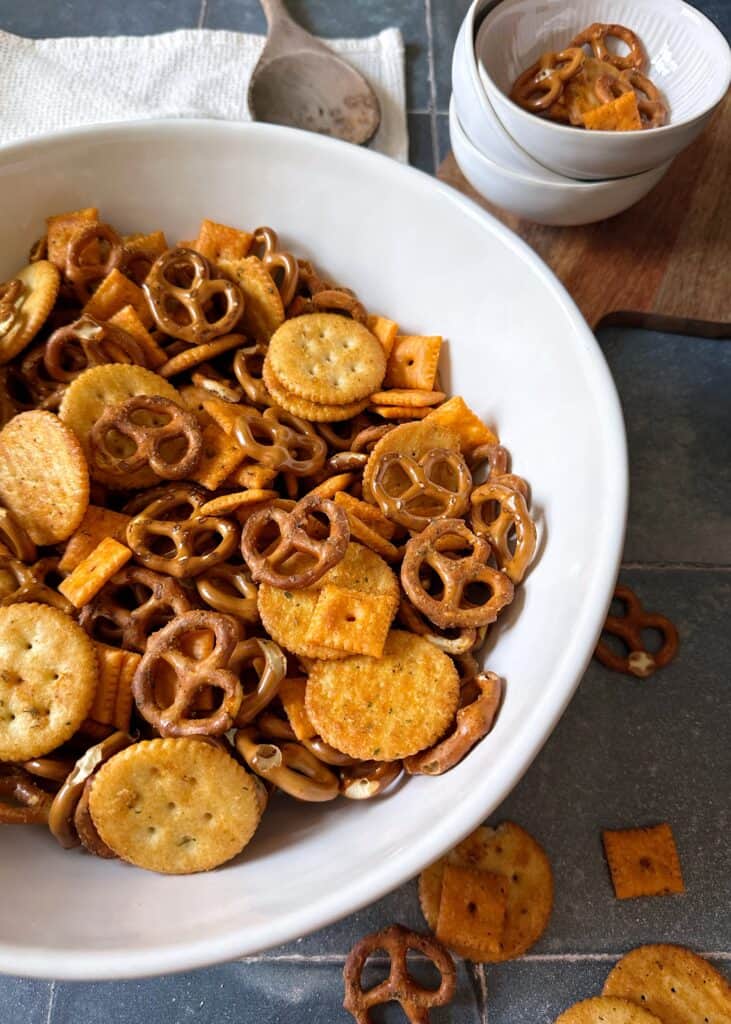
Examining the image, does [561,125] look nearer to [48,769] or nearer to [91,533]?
[91,533]

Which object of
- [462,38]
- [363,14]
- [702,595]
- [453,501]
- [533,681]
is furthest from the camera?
[363,14]

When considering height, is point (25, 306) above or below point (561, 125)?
below

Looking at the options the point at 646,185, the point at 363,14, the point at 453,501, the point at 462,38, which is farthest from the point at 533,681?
the point at 363,14

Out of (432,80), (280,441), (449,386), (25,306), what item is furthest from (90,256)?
(432,80)

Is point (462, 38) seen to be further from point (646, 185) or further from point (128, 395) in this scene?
point (128, 395)

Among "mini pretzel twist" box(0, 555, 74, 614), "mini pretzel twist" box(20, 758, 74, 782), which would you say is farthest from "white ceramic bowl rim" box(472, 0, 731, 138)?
"mini pretzel twist" box(20, 758, 74, 782)

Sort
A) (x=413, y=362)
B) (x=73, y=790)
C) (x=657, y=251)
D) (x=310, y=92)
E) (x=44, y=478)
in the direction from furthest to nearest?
(x=310, y=92), (x=657, y=251), (x=413, y=362), (x=44, y=478), (x=73, y=790)

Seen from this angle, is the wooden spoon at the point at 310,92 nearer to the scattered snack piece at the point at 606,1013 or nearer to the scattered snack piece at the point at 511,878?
the scattered snack piece at the point at 511,878

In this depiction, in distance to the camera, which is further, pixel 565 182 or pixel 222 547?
pixel 565 182
